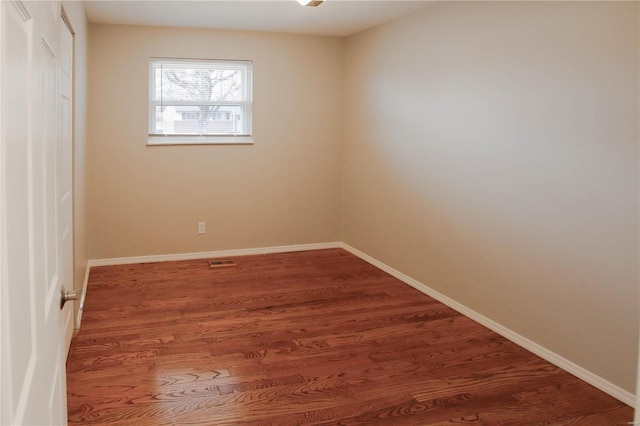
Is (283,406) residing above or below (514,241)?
below

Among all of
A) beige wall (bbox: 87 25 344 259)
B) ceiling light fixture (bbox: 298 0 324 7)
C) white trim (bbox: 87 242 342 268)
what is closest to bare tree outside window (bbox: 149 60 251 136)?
beige wall (bbox: 87 25 344 259)

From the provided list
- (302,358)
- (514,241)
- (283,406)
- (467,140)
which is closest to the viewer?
(283,406)

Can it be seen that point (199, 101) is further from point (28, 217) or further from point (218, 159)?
point (28, 217)

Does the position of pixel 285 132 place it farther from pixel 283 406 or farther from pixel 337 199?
pixel 283 406

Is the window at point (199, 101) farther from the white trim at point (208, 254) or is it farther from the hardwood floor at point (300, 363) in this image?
the hardwood floor at point (300, 363)

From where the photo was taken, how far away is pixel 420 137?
443cm

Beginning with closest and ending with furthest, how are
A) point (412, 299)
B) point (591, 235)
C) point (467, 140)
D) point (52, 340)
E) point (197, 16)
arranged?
point (52, 340) → point (591, 235) → point (467, 140) → point (412, 299) → point (197, 16)

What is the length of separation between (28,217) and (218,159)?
464 centimetres

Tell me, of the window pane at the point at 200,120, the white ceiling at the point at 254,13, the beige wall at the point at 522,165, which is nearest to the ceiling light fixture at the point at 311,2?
the white ceiling at the point at 254,13

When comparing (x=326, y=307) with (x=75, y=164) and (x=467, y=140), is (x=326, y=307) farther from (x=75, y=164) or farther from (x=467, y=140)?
(x=75, y=164)

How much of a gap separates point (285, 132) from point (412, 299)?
228 cm

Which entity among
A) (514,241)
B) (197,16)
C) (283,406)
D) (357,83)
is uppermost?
(197,16)

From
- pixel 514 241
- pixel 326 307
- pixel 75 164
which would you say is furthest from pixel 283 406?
pixel 75 164

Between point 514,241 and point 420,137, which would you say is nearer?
point 514,241
